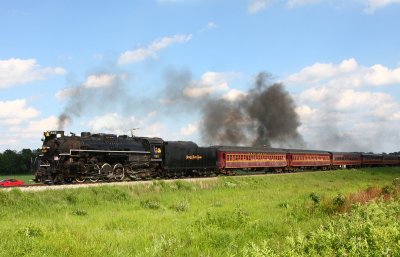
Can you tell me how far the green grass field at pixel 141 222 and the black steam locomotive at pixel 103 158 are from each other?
17.2ft

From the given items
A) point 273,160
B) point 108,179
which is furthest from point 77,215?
point 273,160

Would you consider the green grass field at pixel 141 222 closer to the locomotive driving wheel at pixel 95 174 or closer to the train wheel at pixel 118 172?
the locomotive driving wheel at pixel 95 174

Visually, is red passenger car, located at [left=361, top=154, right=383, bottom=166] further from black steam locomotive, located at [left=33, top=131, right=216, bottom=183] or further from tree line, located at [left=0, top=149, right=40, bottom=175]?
tree line, located at [left=0, top=149, right=40, bottom=175]

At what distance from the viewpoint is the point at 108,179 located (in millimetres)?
32250

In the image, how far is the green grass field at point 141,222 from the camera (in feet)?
38.8

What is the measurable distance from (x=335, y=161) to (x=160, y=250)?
60.5m

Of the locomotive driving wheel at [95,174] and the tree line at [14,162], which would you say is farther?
the tree line at [14,162]

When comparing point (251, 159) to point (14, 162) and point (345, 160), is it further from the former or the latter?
point (14, 162)

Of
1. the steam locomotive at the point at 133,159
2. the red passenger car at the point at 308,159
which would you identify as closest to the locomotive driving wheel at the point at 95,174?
the steam locomotive at the point at 133,159

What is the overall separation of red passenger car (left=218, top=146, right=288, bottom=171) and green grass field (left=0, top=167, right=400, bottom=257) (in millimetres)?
16719

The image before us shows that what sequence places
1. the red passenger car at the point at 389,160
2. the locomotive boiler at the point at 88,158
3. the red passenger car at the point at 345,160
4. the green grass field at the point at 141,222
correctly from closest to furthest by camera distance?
the green grass field at the point at 141,222 < the locomotive boiler at the point at 88,158 < the red passenger car at the point at 345,160 < the red passenger car at the point at 389,160

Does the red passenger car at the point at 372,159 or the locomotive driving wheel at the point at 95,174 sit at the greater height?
the red passenger car at the point at 372,159

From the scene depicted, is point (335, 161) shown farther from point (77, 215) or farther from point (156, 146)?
point (77, 215)

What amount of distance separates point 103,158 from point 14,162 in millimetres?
63307
